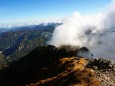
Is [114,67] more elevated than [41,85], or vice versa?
[114,67]

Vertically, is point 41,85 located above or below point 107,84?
below

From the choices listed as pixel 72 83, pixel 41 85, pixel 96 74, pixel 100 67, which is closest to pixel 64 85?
pixel 72 83

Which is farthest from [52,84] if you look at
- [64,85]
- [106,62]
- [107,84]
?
[106,62]

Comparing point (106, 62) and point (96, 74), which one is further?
point (106, 62)

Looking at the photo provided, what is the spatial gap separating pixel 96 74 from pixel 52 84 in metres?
17.4

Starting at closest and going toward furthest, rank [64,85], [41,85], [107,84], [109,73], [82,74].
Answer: [107,84] < [64,85] < [82,74] < [109,73] < [41,85]

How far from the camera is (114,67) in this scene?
9381cm

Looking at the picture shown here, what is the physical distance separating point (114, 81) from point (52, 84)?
23.5m

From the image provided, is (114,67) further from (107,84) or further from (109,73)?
(107,84)

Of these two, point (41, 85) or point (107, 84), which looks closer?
point (107, 84)

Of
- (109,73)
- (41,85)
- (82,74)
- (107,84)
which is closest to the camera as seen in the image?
(107,84)

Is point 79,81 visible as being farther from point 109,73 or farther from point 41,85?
point 41,85

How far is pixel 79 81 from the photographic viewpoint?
236ft

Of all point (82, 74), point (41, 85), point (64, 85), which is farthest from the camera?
point (41, 85)
